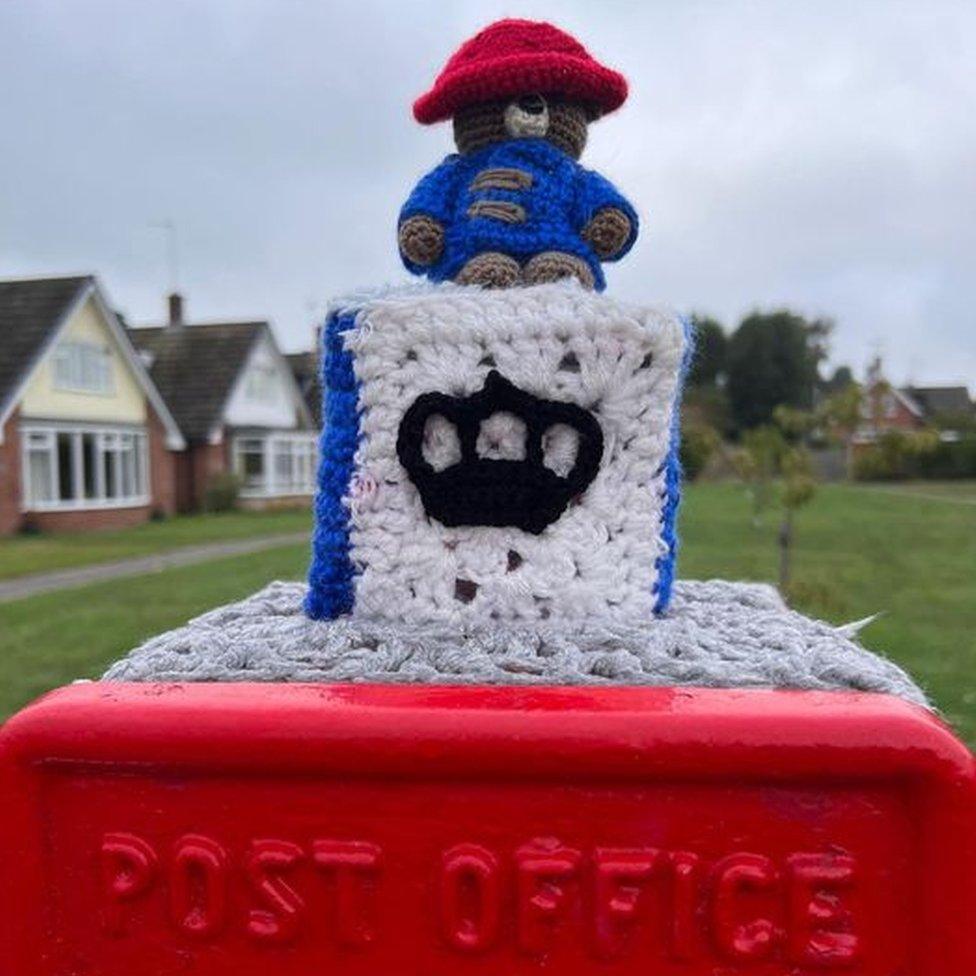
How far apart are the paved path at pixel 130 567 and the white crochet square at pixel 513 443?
867 centimetres

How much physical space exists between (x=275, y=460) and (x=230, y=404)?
7.01 ft

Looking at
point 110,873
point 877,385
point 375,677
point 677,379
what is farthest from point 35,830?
point 877,385

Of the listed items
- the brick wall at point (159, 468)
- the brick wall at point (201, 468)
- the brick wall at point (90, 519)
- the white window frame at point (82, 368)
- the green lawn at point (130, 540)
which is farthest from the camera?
the brick wall at point (201, 468)

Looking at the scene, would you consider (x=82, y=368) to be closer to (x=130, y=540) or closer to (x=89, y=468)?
(x=89, y=468)

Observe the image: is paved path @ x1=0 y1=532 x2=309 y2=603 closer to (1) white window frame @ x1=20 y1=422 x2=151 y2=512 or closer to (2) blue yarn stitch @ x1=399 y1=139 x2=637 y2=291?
(1) white window frame @ x1=20 y1=422 x2=151 y2=512

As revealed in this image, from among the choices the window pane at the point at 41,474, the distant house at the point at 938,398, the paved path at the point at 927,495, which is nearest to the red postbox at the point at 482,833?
the window pane at the point at 41,474

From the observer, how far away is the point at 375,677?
1088 millimetres

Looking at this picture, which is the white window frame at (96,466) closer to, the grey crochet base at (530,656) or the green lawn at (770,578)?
the green lawn at (770,578)

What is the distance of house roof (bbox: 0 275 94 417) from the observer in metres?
16.1

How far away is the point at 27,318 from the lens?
55.2ft

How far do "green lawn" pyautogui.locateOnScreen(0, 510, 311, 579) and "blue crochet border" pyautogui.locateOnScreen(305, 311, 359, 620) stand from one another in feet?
34.7

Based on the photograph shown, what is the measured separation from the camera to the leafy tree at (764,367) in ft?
130

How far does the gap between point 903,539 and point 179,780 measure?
1468 cm

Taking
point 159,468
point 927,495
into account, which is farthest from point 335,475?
point 927,495
